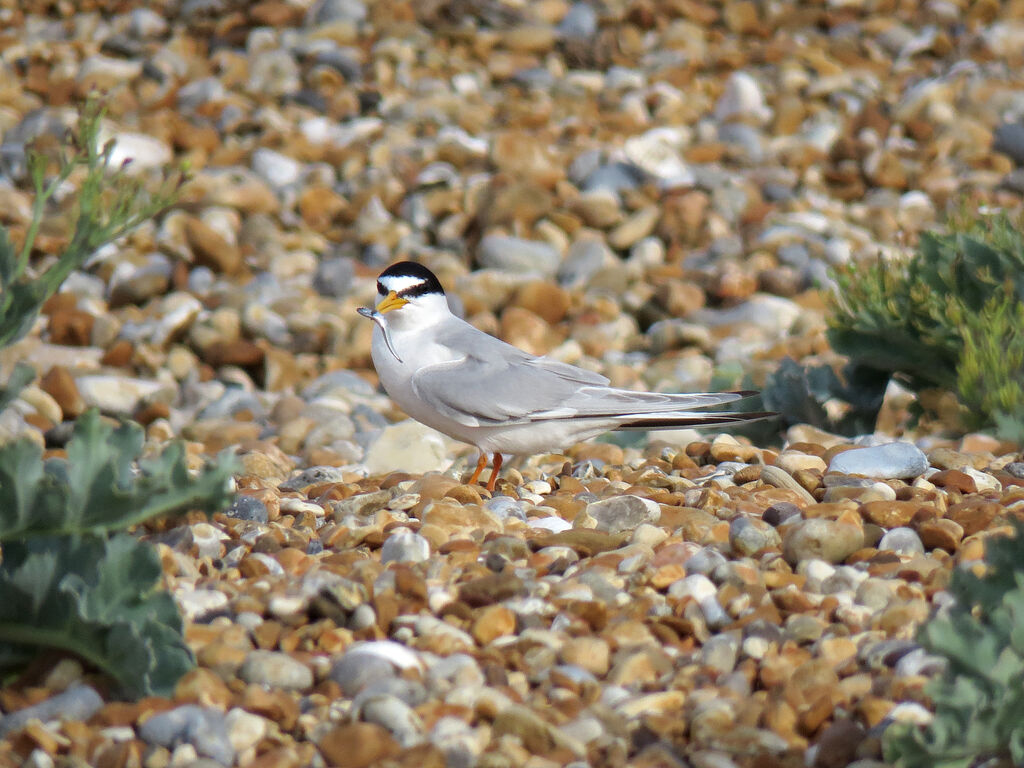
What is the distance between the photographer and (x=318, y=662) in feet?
8.22

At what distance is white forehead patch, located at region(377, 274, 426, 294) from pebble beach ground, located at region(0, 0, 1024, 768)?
0.69 meters

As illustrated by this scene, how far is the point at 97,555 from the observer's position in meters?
2.38

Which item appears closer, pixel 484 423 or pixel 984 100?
pixel 484 423

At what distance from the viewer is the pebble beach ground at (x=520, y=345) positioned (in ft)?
7.80

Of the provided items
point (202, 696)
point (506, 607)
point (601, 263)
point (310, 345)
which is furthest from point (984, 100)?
point (202, 696)

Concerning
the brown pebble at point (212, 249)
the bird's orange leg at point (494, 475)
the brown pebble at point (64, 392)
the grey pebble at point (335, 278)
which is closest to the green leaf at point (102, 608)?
the bird's orange leg at point (494, 475)

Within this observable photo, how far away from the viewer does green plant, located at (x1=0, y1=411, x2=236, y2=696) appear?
7.57 ft

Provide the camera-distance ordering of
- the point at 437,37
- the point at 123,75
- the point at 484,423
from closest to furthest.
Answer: the point at 484,423, the point at 123,75, the point at 437,37

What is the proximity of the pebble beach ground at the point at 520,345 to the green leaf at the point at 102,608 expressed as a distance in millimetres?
83

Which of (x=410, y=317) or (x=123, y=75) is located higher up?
(x=410, y=317)

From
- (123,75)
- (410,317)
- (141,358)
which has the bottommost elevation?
(141,358)

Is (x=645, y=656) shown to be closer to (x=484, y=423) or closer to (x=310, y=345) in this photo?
(x=484, y=423)

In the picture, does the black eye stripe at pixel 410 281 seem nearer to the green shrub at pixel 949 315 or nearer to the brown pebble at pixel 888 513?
the green shrub at pixel 949 315

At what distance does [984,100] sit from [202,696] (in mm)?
8291
